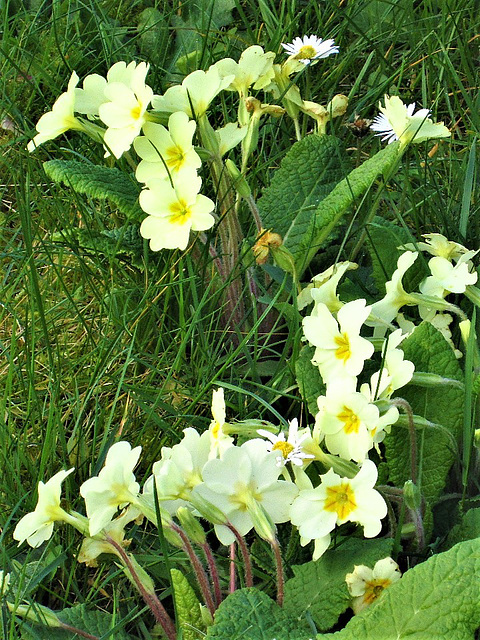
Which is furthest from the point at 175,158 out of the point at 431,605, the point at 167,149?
the point at 431,605

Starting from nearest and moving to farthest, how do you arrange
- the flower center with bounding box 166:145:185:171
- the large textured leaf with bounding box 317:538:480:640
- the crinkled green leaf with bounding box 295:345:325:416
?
the large textured leaf with bounding box 317:538:480:640
the crinkled green leaf with bounding box 295:345:325:416
the flower center with bounding box 166:145:185:171

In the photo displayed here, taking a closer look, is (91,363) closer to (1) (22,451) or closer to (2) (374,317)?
(1) (22,451)

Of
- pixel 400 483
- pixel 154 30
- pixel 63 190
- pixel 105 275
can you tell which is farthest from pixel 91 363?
pixel 154 30

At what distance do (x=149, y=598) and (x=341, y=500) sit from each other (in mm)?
296

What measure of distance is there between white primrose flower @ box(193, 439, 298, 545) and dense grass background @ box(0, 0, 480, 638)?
0.96 ft

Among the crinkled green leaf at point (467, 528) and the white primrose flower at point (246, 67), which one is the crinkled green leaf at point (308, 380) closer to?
the crinkled green leaf at point (467, 528)

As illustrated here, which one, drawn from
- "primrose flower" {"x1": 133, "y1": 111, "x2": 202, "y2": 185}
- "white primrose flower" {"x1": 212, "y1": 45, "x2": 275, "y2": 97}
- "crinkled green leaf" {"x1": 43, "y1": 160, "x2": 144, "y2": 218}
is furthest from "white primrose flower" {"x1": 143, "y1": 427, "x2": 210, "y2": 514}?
"white primrose flower" {"x1": 212, "y1": 45, "x2": 275, "y2": 97}

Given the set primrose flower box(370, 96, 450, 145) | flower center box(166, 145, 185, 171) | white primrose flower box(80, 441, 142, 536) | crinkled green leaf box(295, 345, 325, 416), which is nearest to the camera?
white primrose flower box(80, 441, 142, 536)

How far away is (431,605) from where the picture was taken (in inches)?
43.2

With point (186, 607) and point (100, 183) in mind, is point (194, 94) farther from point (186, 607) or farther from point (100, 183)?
point (186, 607)

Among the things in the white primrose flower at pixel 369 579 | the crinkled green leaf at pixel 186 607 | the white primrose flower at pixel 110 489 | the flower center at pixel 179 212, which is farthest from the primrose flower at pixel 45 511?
the flower center at pixel 179 212

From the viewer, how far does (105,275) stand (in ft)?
6.45

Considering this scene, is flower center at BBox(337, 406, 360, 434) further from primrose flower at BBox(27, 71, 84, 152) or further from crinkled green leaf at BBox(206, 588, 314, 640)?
primrose flower at BBox(27, 71, 84, 152)

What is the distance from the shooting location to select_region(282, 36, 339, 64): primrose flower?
6.57 ft
